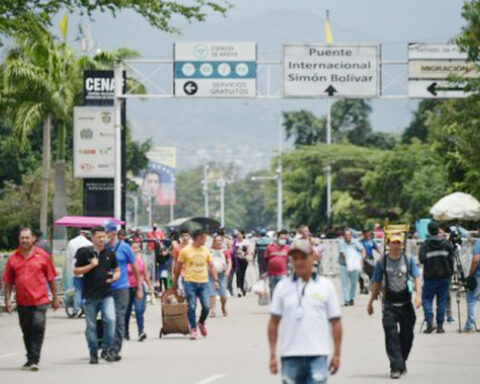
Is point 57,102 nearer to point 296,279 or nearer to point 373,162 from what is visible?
point 296,279

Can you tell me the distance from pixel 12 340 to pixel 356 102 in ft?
303

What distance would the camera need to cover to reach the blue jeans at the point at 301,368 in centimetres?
947

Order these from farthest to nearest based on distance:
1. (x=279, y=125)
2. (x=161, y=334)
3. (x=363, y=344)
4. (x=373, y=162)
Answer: (x=279, y=125), (x=373, y=162), (x=161, y=334), (x=363, y=344)

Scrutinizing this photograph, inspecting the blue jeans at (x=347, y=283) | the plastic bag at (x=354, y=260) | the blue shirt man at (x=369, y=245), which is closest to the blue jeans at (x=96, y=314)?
the blue jeans at (x=347, y=283)

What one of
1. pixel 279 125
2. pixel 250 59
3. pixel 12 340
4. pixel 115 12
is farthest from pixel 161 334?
pixel 279 125

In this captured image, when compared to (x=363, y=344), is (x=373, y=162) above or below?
above

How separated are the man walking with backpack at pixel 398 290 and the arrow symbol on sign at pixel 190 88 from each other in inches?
991

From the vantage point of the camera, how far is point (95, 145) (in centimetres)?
4081

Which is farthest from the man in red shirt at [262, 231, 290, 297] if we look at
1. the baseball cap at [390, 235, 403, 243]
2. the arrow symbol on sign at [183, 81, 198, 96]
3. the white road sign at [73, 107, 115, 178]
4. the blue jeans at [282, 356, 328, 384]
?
the blue jeans at [282, 356, 328, 384]

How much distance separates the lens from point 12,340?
854 inches

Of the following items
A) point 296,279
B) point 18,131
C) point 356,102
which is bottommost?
point 296,279

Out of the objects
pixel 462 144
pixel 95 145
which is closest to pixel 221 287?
pixel 462 144

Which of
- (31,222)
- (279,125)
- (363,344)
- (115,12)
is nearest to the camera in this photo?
(363,344)

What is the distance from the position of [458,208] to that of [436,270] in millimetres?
19060
